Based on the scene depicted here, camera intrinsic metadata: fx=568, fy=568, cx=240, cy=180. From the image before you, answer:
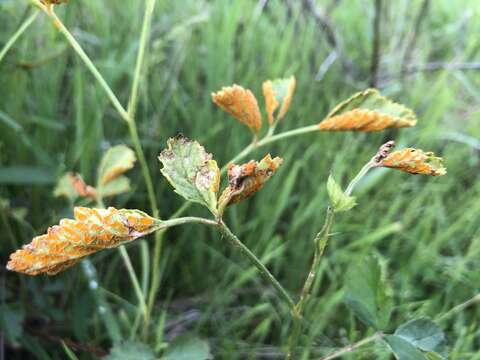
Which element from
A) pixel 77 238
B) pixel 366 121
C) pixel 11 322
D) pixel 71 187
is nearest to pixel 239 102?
pixel 366 121

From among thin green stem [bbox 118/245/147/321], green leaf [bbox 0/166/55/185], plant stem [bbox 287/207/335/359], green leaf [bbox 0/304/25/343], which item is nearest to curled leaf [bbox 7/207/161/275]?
plant stem [bbox 287/207/335/359]

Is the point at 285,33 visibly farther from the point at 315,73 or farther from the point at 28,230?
the point at 28,230

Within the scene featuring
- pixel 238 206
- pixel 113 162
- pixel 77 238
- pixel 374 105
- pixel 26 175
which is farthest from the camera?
pixel 238 206

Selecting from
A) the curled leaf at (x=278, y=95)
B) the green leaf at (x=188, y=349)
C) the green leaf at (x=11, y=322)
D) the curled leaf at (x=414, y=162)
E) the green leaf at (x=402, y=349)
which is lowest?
the green leaf at (x=11, y=322)

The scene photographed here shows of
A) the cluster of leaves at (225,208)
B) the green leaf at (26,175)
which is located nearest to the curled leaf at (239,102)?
the cluster of leaves at (225,208)

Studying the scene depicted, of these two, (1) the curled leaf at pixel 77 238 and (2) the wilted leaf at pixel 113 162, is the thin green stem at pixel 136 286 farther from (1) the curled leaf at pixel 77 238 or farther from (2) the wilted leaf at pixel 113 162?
(1) the curled leaf at pixel 77 238

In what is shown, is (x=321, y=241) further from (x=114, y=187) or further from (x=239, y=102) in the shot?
(x=114, y=187)
